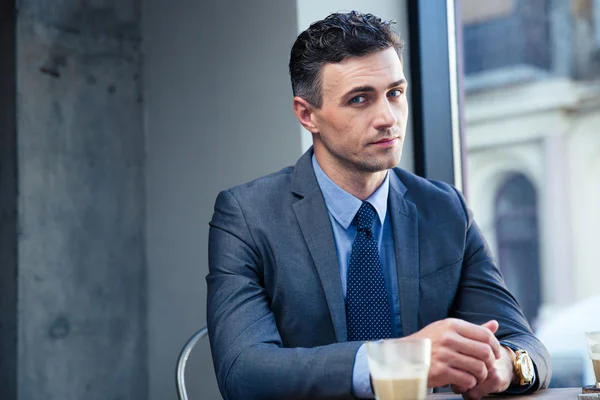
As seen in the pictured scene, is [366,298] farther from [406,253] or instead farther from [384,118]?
[384,118]

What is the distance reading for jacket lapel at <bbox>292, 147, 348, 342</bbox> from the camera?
1839mm

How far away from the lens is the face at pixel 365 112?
190 centimetres

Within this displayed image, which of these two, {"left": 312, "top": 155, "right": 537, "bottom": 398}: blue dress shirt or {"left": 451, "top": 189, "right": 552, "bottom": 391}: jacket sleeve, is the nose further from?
{"left": 451, "top": 189, "right": 552, "bottom": 391}: jacket sleeve

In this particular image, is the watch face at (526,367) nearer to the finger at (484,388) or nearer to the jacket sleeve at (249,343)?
the finger at (484,388)

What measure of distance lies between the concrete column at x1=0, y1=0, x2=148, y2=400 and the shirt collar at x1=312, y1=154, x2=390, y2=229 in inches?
49.0

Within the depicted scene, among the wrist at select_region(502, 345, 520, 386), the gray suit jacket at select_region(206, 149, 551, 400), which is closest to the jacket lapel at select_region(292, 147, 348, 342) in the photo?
the gray suit jacket at select_region(206, 149, 551, 400)

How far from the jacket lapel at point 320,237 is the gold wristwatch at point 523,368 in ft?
1.31

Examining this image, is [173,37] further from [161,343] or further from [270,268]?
[270,268]

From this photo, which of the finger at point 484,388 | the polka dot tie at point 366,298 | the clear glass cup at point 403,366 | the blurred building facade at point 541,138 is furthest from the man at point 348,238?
the blurred building facade at point 541,138

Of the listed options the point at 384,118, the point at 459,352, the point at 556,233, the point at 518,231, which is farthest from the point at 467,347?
the point at 518,231

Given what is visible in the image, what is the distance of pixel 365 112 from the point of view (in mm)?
1927

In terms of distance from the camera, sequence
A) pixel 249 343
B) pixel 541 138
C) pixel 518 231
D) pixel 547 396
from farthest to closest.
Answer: pixel 518 231, pixel 541 138, pixel 249 343, pixel 547 396

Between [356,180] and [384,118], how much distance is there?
0.19 metres

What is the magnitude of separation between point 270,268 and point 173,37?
5.04 ft
